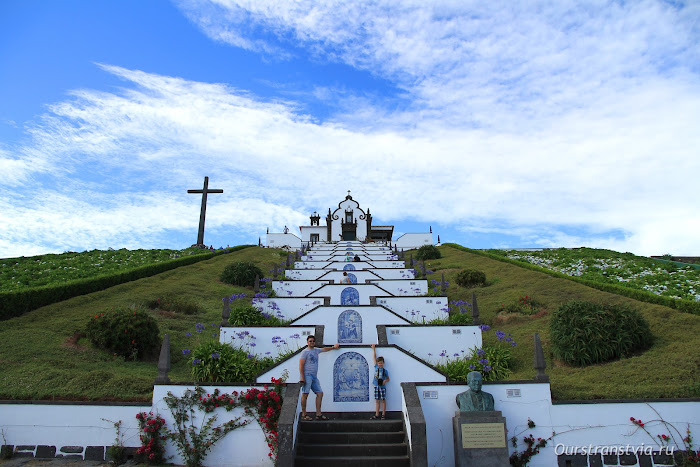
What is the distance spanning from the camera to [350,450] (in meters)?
8.65

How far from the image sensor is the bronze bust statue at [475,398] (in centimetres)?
861

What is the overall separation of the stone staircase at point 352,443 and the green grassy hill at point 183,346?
338 centimetres

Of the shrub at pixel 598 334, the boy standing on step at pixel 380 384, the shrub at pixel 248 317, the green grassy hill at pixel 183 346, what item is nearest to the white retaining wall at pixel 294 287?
the green grassy hill at pixel 183 346

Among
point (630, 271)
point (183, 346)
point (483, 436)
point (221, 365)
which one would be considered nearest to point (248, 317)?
point (183, 346)

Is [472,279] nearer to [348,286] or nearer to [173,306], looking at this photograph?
[348,286]

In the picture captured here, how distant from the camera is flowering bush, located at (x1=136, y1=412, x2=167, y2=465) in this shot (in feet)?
28.8

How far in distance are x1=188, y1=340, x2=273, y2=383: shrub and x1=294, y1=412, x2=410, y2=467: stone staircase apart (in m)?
2.37

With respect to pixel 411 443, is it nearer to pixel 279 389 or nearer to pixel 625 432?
pixel 279 389

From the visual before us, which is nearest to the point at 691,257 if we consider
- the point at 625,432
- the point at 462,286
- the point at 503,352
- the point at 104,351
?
the point at 462,286

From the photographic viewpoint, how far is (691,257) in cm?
3027

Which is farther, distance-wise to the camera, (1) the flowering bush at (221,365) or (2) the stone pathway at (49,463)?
(1) the flowering bush at (221,365)

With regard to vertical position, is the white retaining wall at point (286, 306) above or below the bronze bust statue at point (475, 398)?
above

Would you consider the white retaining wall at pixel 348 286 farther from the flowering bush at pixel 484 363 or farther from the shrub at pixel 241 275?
the shrub at pixel 241 275

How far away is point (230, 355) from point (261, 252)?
1109 inches
